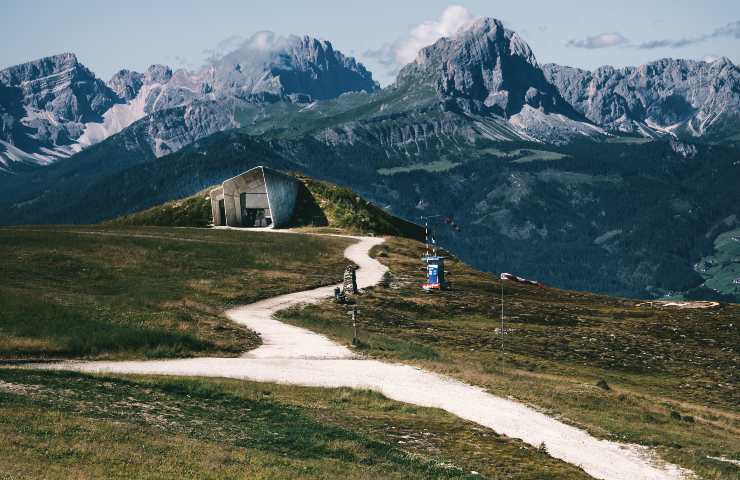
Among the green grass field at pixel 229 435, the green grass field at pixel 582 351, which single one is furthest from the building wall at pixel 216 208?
the green grass field at pixel 229 435

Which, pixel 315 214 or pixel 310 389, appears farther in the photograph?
pixel 315 214

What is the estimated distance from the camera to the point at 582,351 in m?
64.7

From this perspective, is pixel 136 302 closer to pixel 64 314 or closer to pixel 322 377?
pixel 64 314

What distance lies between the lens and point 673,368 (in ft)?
204

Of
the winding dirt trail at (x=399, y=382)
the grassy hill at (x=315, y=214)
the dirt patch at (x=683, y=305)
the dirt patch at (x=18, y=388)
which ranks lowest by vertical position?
the dirt patch at (x=683, y=305)

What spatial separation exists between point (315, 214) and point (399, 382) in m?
108

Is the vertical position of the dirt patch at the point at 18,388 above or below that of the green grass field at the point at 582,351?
above

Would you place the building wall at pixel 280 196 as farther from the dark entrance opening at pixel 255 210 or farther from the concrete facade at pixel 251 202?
the dark entrance opening at pixel 255 210

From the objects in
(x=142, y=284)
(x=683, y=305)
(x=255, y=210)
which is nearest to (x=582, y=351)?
(x=683, y=305)

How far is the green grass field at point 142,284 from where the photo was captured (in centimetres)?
5078

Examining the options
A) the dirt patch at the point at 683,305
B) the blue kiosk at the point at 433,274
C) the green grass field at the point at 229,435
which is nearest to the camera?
the green grass field at the point at 229,435

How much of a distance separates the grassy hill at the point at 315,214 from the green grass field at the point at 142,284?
27.4 meters

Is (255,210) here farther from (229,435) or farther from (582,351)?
(229,435)

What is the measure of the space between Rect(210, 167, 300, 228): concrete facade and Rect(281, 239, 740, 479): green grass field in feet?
177
